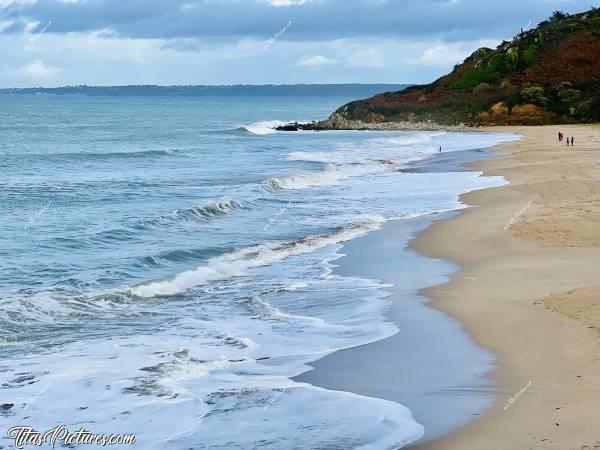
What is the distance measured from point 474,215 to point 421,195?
6.46m

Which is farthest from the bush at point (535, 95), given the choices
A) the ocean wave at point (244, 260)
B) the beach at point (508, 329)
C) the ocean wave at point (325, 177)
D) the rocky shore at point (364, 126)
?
the ocean wave at point (244, 260)

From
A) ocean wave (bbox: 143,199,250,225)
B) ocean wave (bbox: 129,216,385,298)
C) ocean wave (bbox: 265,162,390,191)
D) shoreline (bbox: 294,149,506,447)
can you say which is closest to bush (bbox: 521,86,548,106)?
ocean wave (bbox: 265,162,390,191)

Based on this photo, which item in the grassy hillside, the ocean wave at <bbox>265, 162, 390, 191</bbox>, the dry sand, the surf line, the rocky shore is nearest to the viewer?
the dry sand

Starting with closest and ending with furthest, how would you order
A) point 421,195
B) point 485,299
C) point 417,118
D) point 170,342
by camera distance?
point 170,342, point 485,299, point 421,195, point 417,118

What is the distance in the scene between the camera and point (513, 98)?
76.8 metres

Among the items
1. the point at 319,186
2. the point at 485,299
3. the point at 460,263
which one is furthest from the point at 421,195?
the point at 485,299

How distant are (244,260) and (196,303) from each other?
416 cm

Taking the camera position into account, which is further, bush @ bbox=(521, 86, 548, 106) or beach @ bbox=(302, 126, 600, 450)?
bush @ bbox=(521, 86, 548, 106)

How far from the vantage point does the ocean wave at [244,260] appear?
56.2 feet

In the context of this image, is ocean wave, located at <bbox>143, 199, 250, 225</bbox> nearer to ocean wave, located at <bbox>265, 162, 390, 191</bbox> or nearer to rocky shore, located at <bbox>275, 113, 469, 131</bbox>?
ocean wave, located at <bbox>265, 162, 390, 191</bbox>

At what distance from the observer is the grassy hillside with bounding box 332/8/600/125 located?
74.4 meters

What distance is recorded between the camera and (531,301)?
13.8m

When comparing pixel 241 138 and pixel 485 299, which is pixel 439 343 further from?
pixel 241 138

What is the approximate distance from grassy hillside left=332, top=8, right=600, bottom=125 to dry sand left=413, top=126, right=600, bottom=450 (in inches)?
1808
